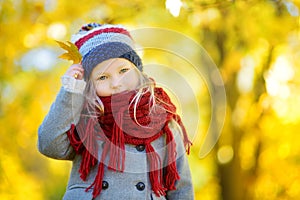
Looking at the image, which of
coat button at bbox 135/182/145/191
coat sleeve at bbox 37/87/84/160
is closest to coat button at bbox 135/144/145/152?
coat button at bbox 135/182/145/191

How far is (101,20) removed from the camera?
3.88m

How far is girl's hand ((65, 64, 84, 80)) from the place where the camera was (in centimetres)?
243

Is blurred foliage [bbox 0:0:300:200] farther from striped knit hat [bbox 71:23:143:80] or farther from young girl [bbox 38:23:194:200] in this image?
young girl [bbox 38:23:194:200]

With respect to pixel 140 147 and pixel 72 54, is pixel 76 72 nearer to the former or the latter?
pixel 72 54

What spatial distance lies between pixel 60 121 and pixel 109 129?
7.9 inches

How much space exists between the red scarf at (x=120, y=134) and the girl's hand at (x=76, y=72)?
0.43 feet

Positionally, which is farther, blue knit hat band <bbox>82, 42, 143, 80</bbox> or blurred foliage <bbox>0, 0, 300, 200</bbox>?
blurred foliage <bbox>0, 0, 300, 200</bbox>

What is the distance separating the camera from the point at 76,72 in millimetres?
2434

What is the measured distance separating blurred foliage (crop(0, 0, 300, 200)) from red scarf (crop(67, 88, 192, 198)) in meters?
1.35

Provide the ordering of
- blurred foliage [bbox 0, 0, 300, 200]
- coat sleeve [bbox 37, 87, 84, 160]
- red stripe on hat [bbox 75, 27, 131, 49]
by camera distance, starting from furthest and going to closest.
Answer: blurred foliage [bbox 0, 0, 300, 200] < red stripe on hat [bbox 75, 27, 131, 49] < coat sleeve [bbox 37, 87, 84, 160]

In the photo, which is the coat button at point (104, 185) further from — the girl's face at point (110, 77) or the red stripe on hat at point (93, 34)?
the red stripe on hat at point (93, 34)

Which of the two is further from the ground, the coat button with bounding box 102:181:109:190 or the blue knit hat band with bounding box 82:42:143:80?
the blue knit hat band with bounding box 82:42:143:80

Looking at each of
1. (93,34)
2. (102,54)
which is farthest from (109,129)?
(93,34)

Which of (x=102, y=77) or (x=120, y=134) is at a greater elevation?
(x=102, y=77)
